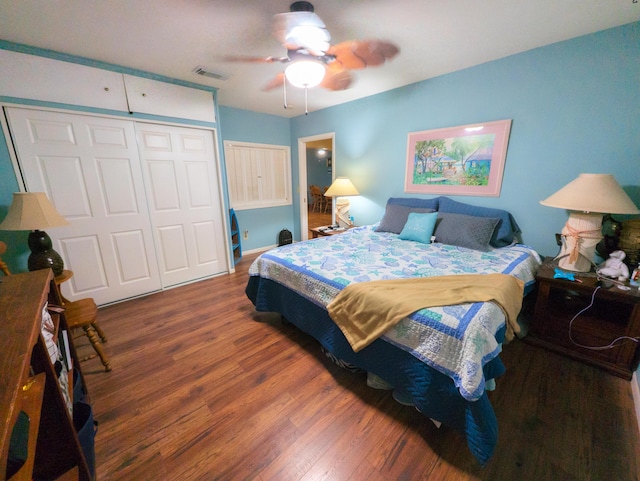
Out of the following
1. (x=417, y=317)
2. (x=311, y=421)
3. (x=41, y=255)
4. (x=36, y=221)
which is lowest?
(x=311, y=421)

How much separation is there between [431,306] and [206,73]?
2976 millimetres

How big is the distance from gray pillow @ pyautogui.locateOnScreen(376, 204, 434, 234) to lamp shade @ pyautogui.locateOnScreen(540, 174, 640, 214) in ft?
3.80

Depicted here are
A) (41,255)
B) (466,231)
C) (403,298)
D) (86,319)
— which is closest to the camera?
(403,298)

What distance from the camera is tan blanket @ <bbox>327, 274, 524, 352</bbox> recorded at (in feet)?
4.30

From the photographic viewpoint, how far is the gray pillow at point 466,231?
2.28 m

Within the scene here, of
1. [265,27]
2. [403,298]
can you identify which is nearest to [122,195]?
[265,27]

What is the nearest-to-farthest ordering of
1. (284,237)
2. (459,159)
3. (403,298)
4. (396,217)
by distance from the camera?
(403,298), (459,159), (396,217), (284,237)

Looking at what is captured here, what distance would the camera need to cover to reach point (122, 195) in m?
2.62

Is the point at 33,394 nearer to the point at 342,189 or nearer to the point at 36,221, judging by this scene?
the point at 36,221

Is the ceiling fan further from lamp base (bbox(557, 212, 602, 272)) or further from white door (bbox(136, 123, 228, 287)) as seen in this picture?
lamp base (bbox(557, 212, 602, 272))

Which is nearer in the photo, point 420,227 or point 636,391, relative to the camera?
point 636,391

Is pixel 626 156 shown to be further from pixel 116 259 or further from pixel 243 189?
pixel 116 259

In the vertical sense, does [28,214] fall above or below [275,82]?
below

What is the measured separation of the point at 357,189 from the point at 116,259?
312 centimetres
